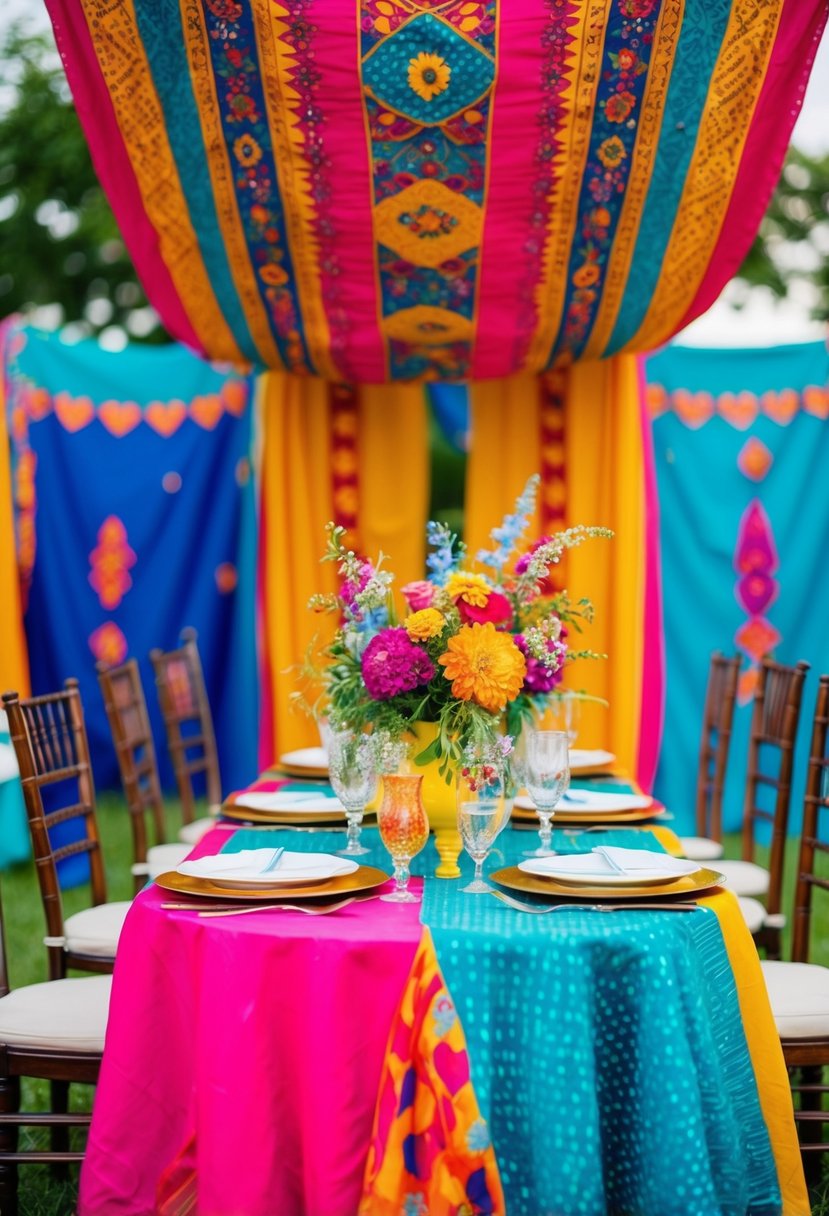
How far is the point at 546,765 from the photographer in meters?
2.04

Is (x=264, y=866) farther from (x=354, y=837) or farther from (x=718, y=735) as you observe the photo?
(x=718, y=735)

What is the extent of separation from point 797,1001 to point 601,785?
0.84 meters

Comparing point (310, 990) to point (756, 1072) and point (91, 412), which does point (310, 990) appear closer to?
point (756, 1072)

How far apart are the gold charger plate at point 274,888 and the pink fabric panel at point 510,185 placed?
6.38 feet

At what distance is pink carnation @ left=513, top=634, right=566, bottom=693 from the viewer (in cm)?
216

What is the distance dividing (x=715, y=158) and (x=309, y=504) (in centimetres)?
192

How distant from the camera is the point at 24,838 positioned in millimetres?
4859

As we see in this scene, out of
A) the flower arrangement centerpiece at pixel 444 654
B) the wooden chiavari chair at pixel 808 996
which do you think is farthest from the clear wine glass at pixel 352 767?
the wooden chiavari chair at pixel 808 996

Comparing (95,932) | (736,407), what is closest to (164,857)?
(95,932)

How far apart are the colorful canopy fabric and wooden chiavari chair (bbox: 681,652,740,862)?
1037 mm

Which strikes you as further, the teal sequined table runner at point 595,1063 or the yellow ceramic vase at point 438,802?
the yellow ceramic vase at point 438,802

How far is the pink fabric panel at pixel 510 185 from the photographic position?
9.58 ft

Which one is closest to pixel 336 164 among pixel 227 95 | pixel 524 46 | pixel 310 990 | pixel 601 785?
pixel 227 95

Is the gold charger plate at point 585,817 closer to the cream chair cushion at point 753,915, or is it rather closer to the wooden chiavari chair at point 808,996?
the wooden chiavari chair at point 808,996
